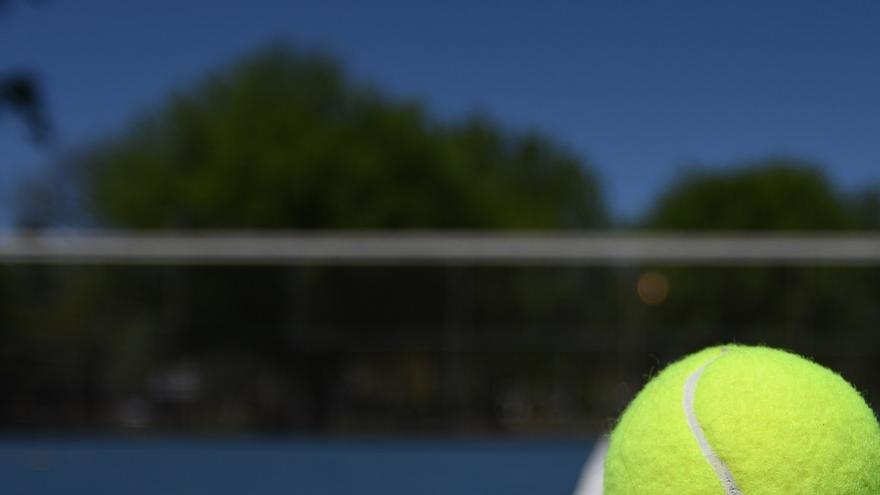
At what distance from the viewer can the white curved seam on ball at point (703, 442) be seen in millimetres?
2020

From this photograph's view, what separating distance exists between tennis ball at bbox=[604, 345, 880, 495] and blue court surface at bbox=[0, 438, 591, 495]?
13.7ft

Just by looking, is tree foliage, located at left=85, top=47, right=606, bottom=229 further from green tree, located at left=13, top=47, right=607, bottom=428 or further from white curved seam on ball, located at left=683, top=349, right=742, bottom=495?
white curved seam on ball, located at left=683, top=349, right=742, bottom=495

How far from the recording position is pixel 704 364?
229 cm

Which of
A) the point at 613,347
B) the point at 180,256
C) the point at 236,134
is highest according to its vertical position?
the point at 236,134

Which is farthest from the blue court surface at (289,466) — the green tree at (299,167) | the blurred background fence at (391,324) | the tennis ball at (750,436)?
the green tree at (299,167)

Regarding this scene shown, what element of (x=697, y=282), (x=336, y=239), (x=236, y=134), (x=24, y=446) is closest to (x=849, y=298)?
(x=697, y=282)

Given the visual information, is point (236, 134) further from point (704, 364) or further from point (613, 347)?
point (704, 364)

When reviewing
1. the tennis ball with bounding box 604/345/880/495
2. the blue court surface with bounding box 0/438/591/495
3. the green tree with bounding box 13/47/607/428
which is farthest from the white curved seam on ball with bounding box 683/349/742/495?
the green tree with bounding box 13/47/607/428

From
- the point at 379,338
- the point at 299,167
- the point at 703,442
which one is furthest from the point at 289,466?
the point at 299,167

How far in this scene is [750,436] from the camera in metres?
2.04

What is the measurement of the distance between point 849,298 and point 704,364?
898cm

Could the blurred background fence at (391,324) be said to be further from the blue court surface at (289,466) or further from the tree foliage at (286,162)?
the tree foliage at (286,162)

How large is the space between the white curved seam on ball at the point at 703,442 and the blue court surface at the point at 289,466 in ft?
13.8

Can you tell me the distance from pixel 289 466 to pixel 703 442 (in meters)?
6.25
